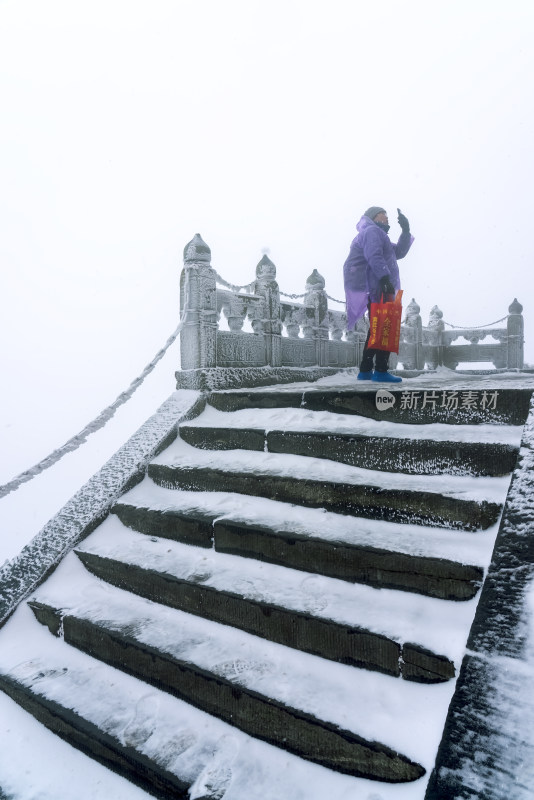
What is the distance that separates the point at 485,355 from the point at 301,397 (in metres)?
8.78

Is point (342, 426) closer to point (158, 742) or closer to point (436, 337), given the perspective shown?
point (158, 742)

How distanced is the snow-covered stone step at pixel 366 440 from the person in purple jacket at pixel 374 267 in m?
2.00

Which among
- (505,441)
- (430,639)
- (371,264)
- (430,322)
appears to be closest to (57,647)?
(430,639)

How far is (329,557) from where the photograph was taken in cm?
264

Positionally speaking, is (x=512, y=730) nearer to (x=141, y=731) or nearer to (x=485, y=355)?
(x=141, y=731)

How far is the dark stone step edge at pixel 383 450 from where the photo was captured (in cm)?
279

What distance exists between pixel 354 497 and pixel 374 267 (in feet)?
10.6

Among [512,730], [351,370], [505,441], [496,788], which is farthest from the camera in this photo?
[351,370]

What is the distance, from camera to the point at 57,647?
3047 millimetres

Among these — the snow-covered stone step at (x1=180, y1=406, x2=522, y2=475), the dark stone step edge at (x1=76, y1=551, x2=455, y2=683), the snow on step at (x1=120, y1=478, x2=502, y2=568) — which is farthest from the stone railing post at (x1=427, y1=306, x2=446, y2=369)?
the dark stone step edge at (x1=76, y1=551, x2=455, y2=683)

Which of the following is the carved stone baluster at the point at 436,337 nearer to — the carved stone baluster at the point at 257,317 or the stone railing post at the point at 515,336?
the stone railing post at the point at 515,336

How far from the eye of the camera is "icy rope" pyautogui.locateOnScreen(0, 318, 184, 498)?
12.2 feet

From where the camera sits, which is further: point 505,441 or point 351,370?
point 351,370

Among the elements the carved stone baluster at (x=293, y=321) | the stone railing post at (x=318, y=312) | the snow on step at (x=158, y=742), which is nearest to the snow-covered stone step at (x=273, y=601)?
the snow on step at (x=158, y=742)
